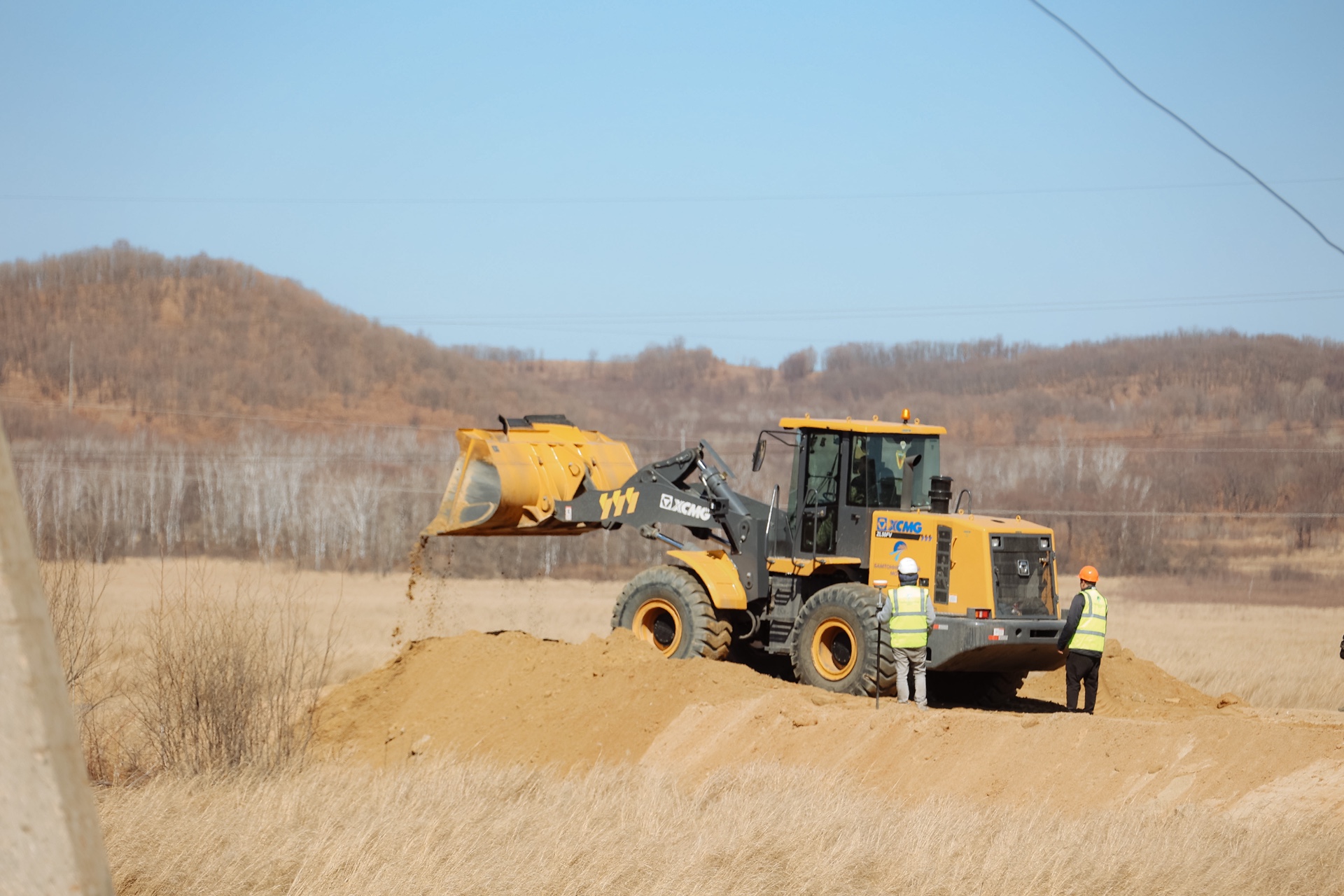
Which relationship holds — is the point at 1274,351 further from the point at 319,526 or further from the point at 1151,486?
the point at 319,526

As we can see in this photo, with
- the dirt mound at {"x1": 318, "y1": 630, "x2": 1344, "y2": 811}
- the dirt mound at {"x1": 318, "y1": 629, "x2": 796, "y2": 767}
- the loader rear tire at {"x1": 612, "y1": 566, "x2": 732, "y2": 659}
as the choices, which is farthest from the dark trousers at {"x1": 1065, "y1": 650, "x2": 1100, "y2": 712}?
the loader rear tire at {"x1": 612, "y1": 566, "x2": 732, "y2": 659}

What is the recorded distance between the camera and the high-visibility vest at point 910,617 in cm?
1307

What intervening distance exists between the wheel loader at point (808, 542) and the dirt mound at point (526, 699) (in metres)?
0.74

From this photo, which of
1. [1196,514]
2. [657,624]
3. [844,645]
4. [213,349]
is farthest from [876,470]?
[213,349]

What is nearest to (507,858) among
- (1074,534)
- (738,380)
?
(1074,534)

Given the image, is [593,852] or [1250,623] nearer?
[593,852]

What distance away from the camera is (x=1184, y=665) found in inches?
831

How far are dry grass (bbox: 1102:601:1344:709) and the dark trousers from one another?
2121mm

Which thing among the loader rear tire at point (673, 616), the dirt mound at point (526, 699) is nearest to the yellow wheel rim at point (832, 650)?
the dirt mound at point (526, 699)

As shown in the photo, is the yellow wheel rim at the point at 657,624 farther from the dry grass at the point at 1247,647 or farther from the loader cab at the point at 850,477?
the dry grass at the point at 1247,647

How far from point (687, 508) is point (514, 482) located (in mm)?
2014

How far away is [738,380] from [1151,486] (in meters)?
54.0

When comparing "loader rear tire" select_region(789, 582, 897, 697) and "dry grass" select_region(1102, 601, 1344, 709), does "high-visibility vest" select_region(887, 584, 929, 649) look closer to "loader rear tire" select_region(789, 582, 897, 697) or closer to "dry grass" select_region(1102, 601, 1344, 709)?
"loader rear tire" select_region(789, 582, 897, 697)

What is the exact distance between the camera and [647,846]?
760 centimetres
